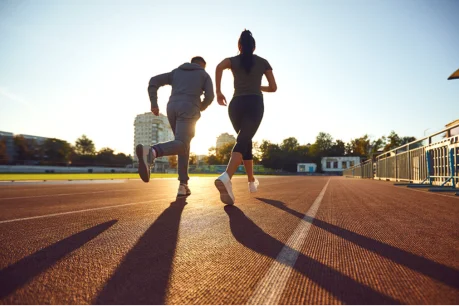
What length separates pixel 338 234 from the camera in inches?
81.4

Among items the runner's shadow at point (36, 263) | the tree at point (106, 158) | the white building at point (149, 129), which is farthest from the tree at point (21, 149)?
the runner's shadow at point (36, 263)

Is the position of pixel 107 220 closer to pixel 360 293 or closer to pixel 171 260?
pixel 171 260

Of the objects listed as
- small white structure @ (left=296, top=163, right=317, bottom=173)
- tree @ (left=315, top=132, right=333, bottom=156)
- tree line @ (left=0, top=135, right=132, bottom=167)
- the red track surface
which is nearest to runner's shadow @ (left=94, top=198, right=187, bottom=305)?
the red track surface

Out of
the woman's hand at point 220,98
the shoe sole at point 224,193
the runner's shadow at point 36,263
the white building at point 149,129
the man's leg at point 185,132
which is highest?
the white building at point 149,129

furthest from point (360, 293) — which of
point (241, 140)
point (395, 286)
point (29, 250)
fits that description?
point (241, 140)

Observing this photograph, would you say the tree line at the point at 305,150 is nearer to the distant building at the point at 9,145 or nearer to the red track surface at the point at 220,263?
the distant building at the point at 9,145

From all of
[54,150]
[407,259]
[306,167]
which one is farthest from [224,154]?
[407,259]

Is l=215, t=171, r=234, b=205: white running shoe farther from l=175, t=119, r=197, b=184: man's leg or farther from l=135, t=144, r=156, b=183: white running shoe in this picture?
l=175, t=119, r=197, b=184: man's leg

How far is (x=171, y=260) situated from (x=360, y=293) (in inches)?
33.0

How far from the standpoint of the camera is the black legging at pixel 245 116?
399 centimetres

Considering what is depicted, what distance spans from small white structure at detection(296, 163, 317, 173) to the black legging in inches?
3955

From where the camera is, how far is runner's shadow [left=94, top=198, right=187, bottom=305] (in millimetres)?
954

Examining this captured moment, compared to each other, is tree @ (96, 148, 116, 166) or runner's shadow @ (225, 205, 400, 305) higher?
tree @ (96, 148, 116, 166)

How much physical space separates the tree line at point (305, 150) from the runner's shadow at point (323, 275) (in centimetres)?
9292
